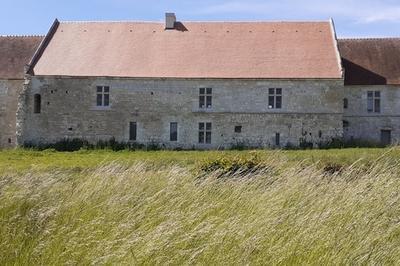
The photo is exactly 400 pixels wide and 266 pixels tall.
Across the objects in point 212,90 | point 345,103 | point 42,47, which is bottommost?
point 345,103

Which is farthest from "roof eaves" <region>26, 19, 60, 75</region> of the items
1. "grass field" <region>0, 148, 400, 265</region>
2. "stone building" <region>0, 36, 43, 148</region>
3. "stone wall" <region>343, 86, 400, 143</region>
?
"grass field" <region>0, 148, 400, 265</region>

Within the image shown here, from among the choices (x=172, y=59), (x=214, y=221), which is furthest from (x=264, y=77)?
(x=214, y=221)

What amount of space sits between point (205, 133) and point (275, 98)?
428cm

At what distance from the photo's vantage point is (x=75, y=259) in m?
4.46

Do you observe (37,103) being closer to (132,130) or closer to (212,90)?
(132,130)

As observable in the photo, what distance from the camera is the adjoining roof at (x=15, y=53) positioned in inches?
1335

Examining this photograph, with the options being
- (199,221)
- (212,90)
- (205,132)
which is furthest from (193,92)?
(199,221)

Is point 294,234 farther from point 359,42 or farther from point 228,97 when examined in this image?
point 359,42

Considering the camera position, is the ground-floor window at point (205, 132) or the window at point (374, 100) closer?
the ground-floor window at point (205, 132)

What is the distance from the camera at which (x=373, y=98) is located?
32156 mm

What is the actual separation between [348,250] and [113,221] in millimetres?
2190

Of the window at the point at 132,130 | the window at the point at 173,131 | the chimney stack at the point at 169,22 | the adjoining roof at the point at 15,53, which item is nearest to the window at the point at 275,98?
the window at the point at 173,131

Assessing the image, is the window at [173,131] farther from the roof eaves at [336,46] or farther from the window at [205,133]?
the roof eaves at [336,46]

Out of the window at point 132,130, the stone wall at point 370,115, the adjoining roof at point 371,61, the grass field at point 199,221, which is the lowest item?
the grass field at point 199,221
